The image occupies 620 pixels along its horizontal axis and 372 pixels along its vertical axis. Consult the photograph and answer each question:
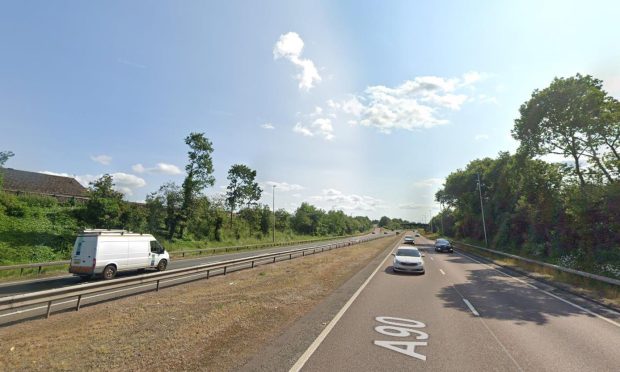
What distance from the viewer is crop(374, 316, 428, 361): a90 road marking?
6066mm

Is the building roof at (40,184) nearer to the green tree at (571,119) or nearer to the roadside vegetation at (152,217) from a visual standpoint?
the roadside vegetation at (152,217)

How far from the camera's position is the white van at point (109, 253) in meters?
15.3

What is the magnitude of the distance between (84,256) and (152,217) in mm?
21547

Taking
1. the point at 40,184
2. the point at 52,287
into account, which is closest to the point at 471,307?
the point at 52,287

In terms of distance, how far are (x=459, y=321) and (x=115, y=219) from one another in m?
29.5

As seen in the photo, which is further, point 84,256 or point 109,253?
point 109,253

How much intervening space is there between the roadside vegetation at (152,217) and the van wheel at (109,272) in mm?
9267

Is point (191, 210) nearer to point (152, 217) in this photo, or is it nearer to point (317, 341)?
point (152, 217)

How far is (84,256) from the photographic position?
15.4 metres

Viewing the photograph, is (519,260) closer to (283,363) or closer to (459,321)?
(459,321)

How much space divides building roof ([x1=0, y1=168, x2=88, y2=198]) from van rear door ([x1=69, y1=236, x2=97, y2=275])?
21902 mm

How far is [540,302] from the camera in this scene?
11.0m

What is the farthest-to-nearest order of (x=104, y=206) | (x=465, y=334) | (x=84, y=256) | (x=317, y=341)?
(x=104, y=206), (x=84, y=256), (x=465, y=334), (x=317, y=341)

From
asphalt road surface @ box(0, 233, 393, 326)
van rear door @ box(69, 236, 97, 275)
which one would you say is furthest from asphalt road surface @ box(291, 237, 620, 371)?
van rear door @ box(69, 236, 97, 275)
